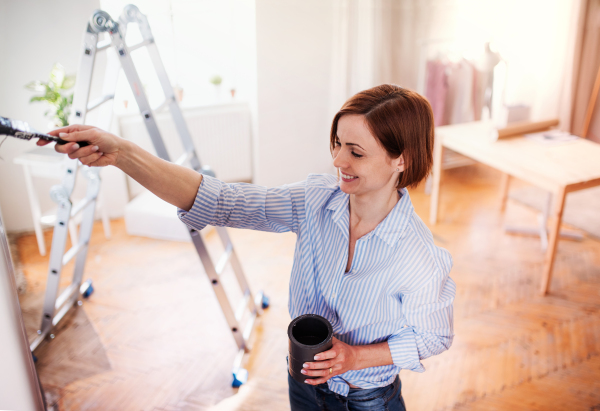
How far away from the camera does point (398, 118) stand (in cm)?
107

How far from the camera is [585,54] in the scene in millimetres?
4789

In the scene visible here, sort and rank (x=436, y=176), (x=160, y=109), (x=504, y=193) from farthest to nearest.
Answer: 1. (x=504, y=193)
2. (x=436, y=176)
3. (x=160, y=109)

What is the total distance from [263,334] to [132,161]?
73.1 inches

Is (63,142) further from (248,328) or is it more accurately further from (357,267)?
(248,328)

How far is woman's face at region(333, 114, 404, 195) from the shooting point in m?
1.10

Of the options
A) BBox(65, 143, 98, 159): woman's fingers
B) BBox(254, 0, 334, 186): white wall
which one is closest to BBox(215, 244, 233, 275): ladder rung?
BBox(65, 143, 98, 159): woman's fingers

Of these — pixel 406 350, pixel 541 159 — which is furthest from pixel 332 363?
pixel 541 159

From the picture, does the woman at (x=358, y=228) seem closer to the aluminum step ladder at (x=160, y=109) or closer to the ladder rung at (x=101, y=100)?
the aluminum step ladder at (x=160, y=109)

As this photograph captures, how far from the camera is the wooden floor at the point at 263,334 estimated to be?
228 centimetres

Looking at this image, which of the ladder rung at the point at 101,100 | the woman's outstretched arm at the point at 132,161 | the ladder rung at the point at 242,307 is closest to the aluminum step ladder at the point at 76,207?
the ladder rung at the point at 101,100

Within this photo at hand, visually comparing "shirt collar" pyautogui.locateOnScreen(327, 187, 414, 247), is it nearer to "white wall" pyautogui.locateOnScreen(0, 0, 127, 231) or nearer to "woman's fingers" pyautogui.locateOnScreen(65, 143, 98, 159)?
"woman's fingers" pyautogui.locateOnScreen(65, 143, 98, 159)

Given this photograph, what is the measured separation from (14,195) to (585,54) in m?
5.26

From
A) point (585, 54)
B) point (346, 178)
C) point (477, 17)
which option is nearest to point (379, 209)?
point (346, 178)

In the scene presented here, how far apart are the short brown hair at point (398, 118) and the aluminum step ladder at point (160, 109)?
3.38 ft
